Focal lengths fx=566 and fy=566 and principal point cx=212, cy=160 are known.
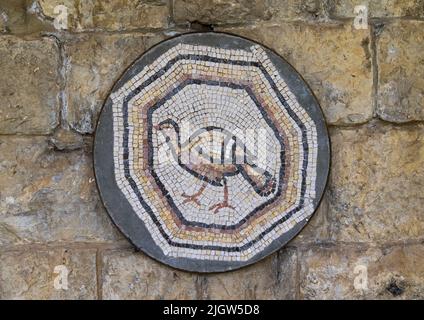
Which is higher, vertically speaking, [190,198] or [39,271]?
[190,198]

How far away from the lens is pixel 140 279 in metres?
1.84

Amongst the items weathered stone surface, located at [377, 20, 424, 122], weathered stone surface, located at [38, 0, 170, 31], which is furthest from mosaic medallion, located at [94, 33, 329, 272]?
weathered stone surface, located at [377, 20, 424, 122]

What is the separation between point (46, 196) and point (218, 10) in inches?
31.9

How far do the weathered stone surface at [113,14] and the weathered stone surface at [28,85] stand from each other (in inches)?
4.3

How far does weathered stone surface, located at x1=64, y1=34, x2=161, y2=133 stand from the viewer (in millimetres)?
1803

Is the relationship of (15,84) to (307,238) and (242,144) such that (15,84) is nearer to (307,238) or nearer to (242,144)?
(242,144)

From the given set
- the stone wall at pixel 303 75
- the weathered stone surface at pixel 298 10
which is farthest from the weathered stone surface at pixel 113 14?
the weathered stone surface at pixel 298 10

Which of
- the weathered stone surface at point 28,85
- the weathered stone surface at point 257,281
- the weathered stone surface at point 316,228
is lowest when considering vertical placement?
the weathered stone surface at point 257,281

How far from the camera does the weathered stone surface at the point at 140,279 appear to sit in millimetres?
1837

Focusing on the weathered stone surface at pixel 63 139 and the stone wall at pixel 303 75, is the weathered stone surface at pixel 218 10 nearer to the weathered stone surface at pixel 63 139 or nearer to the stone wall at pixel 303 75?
the stone wall at pixel 303 75

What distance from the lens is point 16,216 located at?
5.96ft

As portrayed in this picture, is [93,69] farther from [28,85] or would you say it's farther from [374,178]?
[374,178]

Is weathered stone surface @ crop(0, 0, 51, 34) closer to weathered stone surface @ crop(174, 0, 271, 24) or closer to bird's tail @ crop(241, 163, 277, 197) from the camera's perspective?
weathered stone surface @ crop(174, 0, 271, 24)

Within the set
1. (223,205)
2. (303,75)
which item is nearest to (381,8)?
(303,75)
